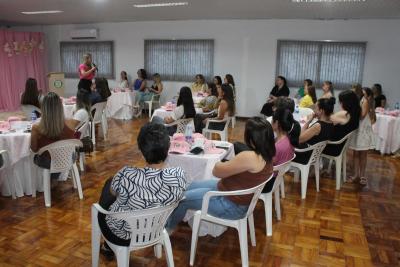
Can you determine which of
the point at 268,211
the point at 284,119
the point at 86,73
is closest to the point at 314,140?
the point at 284,119

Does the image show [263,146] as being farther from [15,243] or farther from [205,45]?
[205,45]

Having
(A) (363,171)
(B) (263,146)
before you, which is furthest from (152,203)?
(A) (363,171)

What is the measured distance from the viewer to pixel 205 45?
9438 mm

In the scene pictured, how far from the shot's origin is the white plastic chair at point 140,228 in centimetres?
205

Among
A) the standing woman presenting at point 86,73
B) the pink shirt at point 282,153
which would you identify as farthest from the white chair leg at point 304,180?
the standing woman presenting at point 86,73

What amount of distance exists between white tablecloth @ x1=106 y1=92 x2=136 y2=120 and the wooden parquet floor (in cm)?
456

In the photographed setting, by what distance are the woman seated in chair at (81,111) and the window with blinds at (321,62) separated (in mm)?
5525

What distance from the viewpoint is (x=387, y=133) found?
20.1 ft

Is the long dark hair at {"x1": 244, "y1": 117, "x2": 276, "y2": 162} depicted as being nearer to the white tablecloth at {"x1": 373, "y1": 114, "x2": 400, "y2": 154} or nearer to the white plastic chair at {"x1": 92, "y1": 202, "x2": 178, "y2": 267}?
the white plastic chair at {"x1": 92, "y1": 202, "x2": 178, "y2": 267}

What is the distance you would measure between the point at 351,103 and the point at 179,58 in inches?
244

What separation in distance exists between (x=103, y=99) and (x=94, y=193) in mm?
2606

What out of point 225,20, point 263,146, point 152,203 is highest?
point 225,20

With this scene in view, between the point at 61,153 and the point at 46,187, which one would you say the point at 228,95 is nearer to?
the point at 61,153

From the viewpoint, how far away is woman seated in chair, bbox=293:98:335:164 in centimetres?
400
